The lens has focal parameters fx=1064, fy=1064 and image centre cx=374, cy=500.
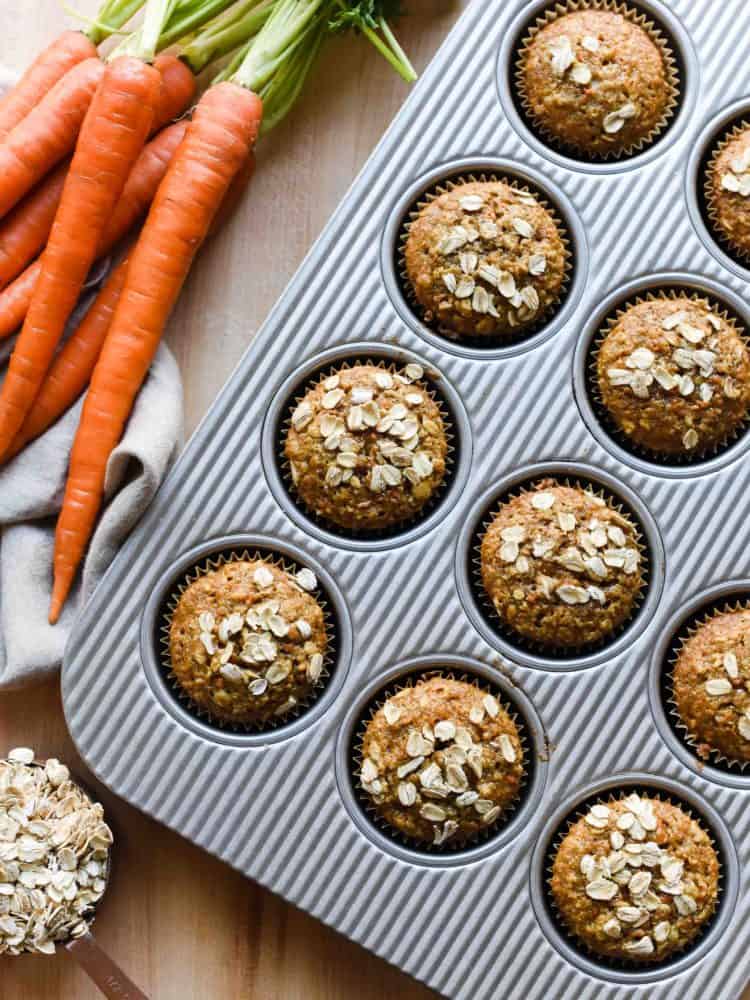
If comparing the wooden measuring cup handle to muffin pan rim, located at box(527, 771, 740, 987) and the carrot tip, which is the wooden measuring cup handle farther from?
muffin pan rim, located at box(527, 771, 740, 987)

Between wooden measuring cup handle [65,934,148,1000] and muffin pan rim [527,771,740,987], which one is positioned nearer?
muffin pan rim [527,771,740,987]

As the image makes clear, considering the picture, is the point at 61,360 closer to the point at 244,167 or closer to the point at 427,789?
the point at 244,167

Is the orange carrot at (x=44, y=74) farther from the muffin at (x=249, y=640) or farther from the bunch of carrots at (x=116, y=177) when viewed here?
the muffin at (x=249, y=640)

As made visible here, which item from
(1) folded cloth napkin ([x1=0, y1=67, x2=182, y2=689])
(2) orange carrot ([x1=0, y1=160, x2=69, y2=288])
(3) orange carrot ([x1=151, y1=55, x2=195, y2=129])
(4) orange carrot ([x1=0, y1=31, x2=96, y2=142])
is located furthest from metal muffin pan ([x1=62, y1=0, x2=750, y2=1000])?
(4) orange carrot ([x1=0, y1=31, x2=96, y2=142])

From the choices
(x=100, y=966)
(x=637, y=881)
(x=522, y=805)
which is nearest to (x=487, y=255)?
(x=522, y=805)

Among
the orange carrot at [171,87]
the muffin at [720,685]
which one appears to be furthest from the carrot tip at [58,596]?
the muffin at [720,685]

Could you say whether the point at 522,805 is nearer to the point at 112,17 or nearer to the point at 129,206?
the point at 129,206
